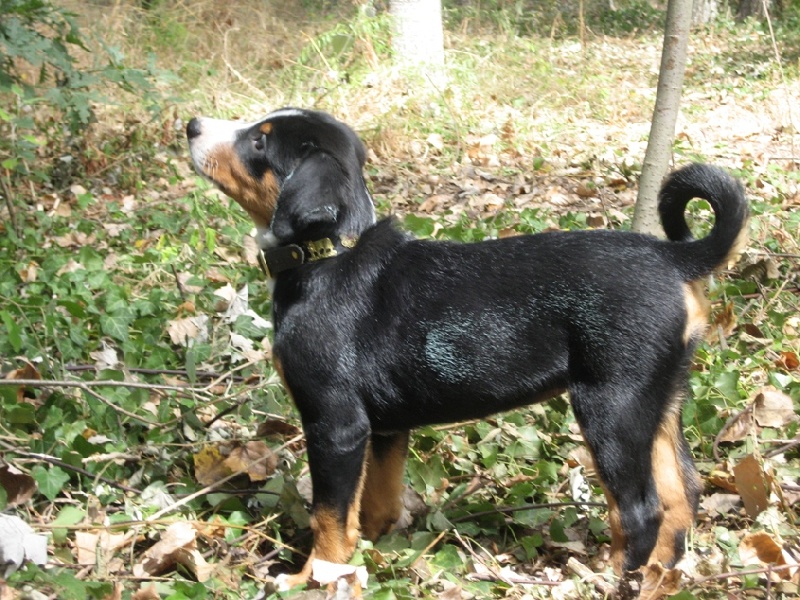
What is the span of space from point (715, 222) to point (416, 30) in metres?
7.56

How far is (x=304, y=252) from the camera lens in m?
3.47

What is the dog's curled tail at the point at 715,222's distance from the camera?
3125 millimetres

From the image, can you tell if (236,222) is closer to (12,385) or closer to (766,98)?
(12,385)

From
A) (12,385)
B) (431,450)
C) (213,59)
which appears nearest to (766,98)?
(213,59)

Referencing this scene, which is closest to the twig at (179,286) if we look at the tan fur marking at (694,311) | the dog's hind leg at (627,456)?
the dog's hind leg at (627,456)

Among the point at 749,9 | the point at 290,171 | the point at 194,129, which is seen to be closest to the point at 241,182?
the point at 290,171

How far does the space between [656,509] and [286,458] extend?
5.63 ft

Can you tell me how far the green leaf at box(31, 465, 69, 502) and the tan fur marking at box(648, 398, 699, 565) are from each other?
95.2 inches

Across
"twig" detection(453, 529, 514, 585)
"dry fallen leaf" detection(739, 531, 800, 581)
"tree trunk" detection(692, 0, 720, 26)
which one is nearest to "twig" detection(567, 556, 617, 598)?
"twig" detection(453, 529, 514, 585)

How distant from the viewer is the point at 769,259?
17.3 feet

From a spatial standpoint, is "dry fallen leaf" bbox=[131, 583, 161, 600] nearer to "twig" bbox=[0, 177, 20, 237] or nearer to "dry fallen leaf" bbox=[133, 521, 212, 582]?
"dry fallen leaf" bbox=[133, 521, 212, 582]

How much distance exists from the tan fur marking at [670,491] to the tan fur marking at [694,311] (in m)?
0.38

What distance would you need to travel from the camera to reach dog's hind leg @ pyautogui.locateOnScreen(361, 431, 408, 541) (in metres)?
3.75

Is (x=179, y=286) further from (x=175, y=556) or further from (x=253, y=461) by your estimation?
(x=175, y=556)
